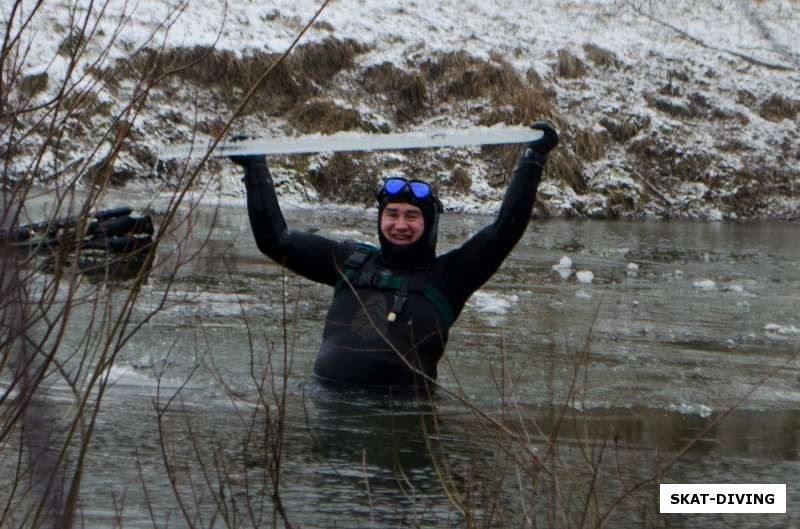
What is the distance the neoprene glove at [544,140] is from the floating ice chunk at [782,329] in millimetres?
3909

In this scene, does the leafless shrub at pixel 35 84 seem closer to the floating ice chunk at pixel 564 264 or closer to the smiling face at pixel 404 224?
the smiling face at pixel 404 224

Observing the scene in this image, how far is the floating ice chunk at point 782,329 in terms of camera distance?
8.88 m

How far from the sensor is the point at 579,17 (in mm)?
24922

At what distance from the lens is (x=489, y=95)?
20.5m

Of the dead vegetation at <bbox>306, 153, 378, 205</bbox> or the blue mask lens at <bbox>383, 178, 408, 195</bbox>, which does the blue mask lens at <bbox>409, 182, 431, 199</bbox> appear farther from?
the dead vegetation at <bbox>306, 153, 378, 205</bbox>

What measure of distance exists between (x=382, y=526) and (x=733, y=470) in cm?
173

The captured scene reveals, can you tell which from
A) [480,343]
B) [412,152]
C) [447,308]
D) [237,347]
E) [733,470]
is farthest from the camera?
[412,152]

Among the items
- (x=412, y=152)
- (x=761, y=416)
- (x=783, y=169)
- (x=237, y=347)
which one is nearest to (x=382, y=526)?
(x=761, y=416)

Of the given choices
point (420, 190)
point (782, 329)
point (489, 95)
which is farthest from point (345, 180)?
point (420, 190)

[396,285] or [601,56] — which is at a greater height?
[601,56]

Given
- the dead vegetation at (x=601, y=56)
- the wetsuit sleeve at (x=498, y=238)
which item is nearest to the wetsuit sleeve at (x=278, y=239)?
the wetsuit sleeve at (x=498, y=238)

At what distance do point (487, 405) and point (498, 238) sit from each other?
0.86 metres

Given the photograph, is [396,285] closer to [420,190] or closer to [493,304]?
[420,190]

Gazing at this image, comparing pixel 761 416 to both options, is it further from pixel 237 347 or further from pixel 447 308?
pixel 237 347
